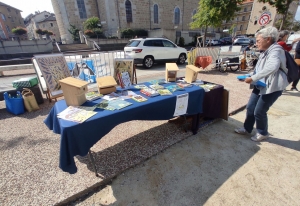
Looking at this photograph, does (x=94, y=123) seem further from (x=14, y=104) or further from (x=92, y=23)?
(x=92, y=23)

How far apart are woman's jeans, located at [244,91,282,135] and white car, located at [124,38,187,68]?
641 cm

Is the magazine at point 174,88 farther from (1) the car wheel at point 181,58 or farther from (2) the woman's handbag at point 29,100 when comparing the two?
(1) the car wheel at point 181,58

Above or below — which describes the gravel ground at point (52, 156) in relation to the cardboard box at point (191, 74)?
below

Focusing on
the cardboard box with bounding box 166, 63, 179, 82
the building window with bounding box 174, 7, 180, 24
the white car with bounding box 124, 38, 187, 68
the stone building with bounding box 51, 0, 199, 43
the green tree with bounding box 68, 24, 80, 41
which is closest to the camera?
the cardboard box with bounding box 166, 63, 179, 82

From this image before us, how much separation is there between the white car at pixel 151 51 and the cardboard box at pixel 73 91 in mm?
6215

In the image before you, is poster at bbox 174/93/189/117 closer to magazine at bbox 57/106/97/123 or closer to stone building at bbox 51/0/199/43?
magazine at bbox 57/106/97/123

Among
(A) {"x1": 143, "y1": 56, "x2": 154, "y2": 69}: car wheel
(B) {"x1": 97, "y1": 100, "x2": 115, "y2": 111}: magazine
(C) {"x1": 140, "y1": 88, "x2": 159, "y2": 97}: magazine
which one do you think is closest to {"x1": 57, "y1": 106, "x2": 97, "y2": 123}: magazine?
(B) {"x1": 97, "y1": 100, "x2": 115, "y2": 111}: magazine

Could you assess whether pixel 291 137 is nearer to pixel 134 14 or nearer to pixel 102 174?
pixel 102 174

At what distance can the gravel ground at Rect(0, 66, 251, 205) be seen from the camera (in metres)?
1.81

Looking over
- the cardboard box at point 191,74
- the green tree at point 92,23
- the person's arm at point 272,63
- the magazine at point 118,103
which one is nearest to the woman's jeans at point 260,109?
the person's arm at point 272,63

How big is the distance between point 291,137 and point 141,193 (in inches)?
115

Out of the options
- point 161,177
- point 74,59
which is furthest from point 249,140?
point 74,59

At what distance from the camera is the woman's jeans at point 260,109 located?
2.25 m

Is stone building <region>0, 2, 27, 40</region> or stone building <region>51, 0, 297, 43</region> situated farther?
stone building <region>0, 2, 27, 40</region>
